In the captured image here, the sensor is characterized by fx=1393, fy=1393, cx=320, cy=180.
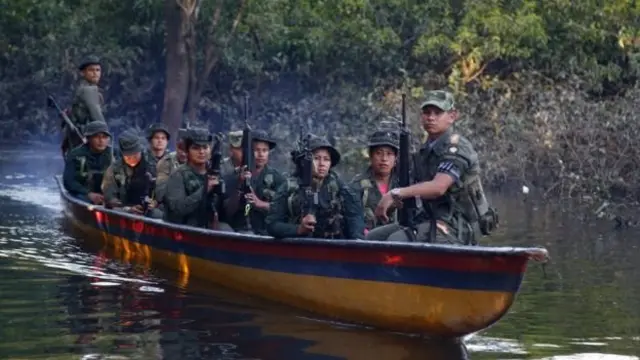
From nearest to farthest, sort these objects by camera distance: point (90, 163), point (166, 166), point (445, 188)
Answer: point (445, 188), point (166, 166), point (90, 163)

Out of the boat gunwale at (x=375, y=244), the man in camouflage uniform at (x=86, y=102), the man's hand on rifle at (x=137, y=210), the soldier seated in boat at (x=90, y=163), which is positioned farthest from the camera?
the man in camouflage uniform at (x=86, y=102)

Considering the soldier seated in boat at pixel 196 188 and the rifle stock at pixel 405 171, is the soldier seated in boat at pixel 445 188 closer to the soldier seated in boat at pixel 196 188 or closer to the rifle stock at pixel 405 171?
the rifle stock at pixel 405 171

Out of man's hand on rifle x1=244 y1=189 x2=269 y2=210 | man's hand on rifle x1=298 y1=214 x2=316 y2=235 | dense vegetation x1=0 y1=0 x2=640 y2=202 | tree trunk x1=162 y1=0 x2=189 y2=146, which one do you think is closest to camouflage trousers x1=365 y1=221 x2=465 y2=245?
man's hand on rifle x1=298 y1=214 x2=316 y2=235

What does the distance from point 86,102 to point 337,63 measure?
39.8ft

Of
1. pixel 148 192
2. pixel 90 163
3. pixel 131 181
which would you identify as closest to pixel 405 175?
pixel 148 192

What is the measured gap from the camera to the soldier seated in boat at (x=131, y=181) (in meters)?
15.8

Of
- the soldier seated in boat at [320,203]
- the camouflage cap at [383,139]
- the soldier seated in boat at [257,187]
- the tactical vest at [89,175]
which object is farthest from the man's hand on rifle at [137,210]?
the camouflage cap at [383,139]

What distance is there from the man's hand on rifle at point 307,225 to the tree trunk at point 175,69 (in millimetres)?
18230

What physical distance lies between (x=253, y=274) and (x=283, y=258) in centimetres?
71

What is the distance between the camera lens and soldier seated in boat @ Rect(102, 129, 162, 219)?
15781 mm

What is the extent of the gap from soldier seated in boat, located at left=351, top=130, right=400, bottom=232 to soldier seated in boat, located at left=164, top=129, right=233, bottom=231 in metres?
1.71

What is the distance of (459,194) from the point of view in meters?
10.2

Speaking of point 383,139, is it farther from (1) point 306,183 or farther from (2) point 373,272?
(2) point 373,272

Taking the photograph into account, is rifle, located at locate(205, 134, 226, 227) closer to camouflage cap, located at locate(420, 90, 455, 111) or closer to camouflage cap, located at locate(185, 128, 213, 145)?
camouflage cap, located at locate(185, 128, 213, 145)
